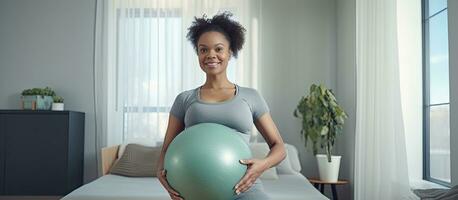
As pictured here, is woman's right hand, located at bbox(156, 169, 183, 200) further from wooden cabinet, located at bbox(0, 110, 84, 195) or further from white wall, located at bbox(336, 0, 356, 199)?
wooden cabinet, located at bbox(0, 110, 84, 195)

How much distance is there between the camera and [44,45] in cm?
464

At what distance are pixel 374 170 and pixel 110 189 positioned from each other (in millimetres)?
1753

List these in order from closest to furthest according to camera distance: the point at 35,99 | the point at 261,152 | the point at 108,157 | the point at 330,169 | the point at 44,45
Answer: the point at 330,169 → the point at 261,152 → the point at 108,157 → the point at 35,99 → the point at 44,45

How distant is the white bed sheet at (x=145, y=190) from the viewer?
9.27 feet

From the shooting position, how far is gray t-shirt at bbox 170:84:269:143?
1.33 m

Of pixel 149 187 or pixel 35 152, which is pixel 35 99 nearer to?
pixel 35 152

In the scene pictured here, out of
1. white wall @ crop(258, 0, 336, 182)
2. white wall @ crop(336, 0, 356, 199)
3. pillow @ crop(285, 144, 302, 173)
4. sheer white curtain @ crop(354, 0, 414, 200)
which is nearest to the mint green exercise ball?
sheer white curtain @ crop(354, 0, 414, 200)

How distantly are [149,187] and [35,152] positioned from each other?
57.9 inches

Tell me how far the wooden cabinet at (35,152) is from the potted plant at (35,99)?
0.57 feet

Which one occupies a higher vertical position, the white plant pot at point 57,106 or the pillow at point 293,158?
the white plant pot at point 57,106

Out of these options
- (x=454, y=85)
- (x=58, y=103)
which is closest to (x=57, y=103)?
(x=58, y=103)

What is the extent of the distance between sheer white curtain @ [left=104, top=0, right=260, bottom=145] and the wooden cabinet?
51 centimetres

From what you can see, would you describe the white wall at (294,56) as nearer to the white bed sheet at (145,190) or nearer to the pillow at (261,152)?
the pillow at (261,152)

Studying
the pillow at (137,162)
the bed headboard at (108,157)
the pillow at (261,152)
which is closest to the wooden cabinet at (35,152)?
the bed headboard at (108,157)
